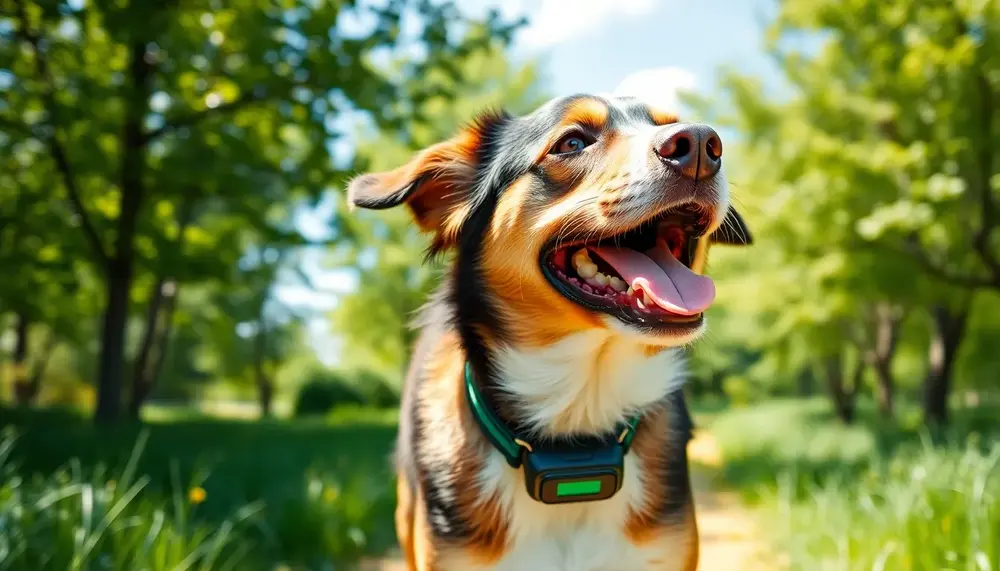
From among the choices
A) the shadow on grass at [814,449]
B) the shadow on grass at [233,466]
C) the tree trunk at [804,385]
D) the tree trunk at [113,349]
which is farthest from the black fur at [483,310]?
the tree trunk at [804,385]

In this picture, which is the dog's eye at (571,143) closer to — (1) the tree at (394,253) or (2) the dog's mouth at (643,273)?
(2) the dog's mouth at (643,273)

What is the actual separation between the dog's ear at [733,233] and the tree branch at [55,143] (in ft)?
19.4

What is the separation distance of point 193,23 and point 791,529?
639 cm

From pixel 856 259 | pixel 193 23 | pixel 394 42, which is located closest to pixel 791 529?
pixel 856 259

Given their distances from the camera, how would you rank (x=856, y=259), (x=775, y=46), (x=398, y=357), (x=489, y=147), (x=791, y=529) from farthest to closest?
(x=398, y=357) < (x=775, y=46) < (x=856, y=259) < (x=791, y=529) < (x=489, y=147)

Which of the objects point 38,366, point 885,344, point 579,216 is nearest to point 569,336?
point 579,216

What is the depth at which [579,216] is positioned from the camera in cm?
197

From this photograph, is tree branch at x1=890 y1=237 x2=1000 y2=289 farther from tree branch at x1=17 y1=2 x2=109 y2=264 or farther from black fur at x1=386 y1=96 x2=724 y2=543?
tree branch at x1=17 y1=2 x2=109 y2=264

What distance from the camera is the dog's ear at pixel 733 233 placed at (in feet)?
7.83

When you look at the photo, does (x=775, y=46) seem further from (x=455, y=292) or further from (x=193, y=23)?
(x=455, y=292)

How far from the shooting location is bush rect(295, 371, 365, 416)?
18.4 meters

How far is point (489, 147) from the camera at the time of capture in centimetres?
251

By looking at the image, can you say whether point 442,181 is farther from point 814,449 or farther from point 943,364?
point 943,364

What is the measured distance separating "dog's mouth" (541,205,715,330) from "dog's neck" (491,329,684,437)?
21cm
